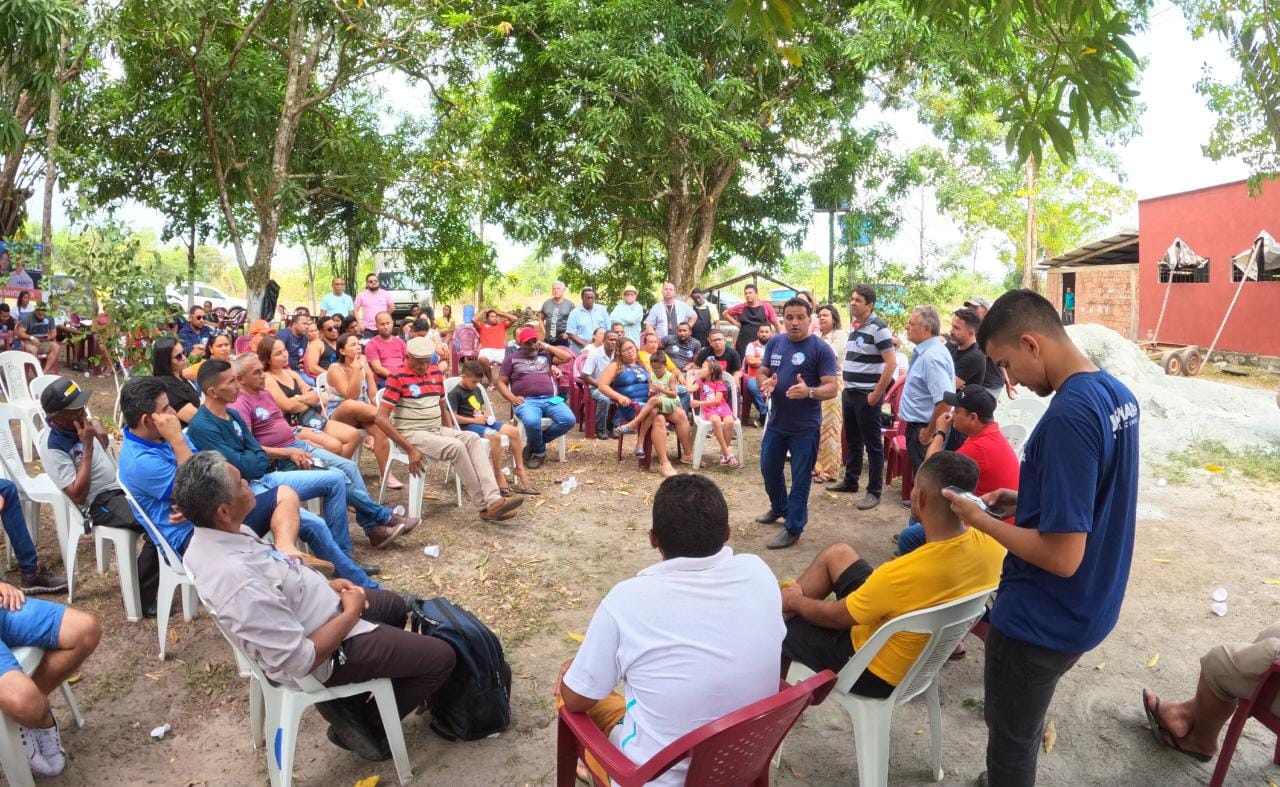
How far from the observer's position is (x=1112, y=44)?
2812mm

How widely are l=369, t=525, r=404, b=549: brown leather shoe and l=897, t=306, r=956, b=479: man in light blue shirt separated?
12.1 feet

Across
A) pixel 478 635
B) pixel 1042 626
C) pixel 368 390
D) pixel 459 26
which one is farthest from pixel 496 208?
pixel 1042 626

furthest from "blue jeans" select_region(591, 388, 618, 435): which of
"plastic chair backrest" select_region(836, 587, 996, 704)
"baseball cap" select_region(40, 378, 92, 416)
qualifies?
"plastic chair backrest" select_region(836, 587, 996, 704)

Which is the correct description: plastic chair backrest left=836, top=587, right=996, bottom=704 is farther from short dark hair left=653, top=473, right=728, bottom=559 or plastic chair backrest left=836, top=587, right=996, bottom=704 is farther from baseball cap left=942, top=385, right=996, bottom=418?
baseball cap left=942, top=385, right=996, bottom=418

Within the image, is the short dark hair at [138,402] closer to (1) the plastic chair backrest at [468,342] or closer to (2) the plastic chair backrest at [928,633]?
(2) the plastic chair backrest at [928,633]

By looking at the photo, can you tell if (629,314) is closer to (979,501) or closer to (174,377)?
(174,377)

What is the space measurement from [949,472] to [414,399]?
4608 mm

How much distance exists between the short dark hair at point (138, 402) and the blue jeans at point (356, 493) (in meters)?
1.33

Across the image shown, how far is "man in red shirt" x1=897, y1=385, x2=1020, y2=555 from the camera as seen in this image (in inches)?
165

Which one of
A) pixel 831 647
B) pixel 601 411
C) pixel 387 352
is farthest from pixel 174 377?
pixel 601 411

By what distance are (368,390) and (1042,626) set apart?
6973 mm

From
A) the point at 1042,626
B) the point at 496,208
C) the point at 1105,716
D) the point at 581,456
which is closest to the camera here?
the point at 1042,626

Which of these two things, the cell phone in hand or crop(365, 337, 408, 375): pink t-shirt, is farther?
crop(365, 337, 408, 375): pink t-shirt

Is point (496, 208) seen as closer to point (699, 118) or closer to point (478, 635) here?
point (699, 118)
